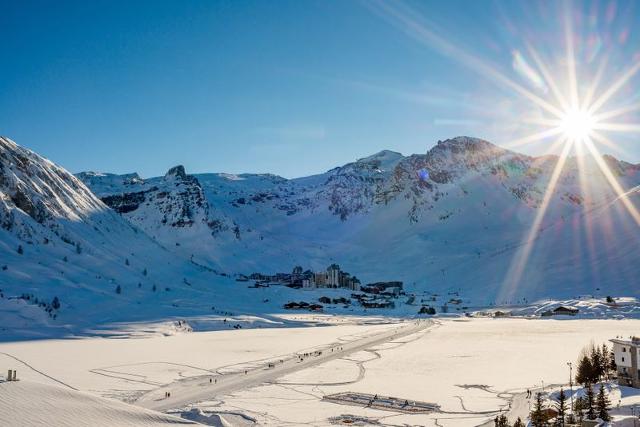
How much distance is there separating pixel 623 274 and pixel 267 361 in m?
98.3

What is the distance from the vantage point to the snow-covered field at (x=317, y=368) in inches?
1341

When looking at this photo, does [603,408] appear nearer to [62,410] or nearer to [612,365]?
[612,365]

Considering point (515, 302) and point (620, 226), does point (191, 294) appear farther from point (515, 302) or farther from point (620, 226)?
point (620, 226)

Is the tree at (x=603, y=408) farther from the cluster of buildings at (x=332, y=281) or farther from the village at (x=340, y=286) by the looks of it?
the cluster of buildings at (x=332, y=281)

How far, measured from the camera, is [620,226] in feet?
499

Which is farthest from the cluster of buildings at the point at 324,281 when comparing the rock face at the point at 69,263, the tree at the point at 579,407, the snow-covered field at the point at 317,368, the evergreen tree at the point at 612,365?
Answer: the tree at the point at 579,407

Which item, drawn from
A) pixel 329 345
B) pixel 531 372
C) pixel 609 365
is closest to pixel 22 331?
pixel 329 345

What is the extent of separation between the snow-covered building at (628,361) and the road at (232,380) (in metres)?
24.3

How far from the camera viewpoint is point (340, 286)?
502ft

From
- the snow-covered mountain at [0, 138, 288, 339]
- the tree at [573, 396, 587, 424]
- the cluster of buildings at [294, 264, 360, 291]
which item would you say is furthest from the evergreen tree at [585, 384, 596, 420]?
the cluster of buildings at [294, 264, 360, 291]

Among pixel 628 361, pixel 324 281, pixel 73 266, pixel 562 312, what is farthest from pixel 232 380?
pixel 324 281

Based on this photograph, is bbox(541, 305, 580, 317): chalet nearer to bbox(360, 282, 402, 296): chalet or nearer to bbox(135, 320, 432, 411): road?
bbox(360, 282, 402, 296): chalet

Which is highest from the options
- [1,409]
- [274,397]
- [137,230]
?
[137,230]

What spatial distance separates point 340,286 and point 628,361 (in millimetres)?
114293
